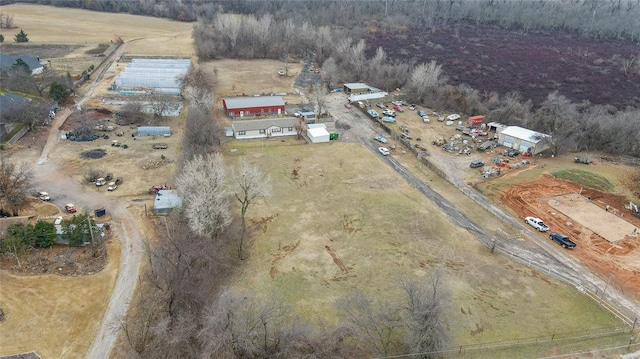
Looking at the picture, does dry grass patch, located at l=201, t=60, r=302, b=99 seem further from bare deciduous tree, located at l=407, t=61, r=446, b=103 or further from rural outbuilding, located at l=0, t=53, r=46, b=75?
rural outbuilding, located at l=0, t=53, r=46, b=75

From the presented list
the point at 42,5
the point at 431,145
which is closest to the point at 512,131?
the point at 431,145

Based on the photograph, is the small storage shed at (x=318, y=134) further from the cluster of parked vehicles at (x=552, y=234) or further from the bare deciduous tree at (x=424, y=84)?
the cluster of parked vehicles at (x=552, y=234)

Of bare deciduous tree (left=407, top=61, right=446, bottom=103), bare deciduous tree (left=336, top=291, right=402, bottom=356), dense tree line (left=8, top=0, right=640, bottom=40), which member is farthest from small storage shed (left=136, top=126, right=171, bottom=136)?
dense tree line (left=8, top=0, right=640, bottom=40)

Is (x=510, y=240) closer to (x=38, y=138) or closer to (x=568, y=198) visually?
(x=568, y=198)

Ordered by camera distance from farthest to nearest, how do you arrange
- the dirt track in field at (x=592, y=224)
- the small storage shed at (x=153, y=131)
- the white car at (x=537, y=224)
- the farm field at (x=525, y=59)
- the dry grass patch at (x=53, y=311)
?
the farm field at (x=525, y=59), the small storage shed at (x=153, y=131), the white car at (x=537, y=224), the dirt track in field at (x=592, y=224), the dry grass patch at (x=53, y=311)

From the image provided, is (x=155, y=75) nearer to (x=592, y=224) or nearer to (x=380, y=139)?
(x=380, y=139)

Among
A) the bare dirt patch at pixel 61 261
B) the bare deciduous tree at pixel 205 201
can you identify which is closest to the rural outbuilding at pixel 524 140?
the bare deciduous tree at pixel 205 201
